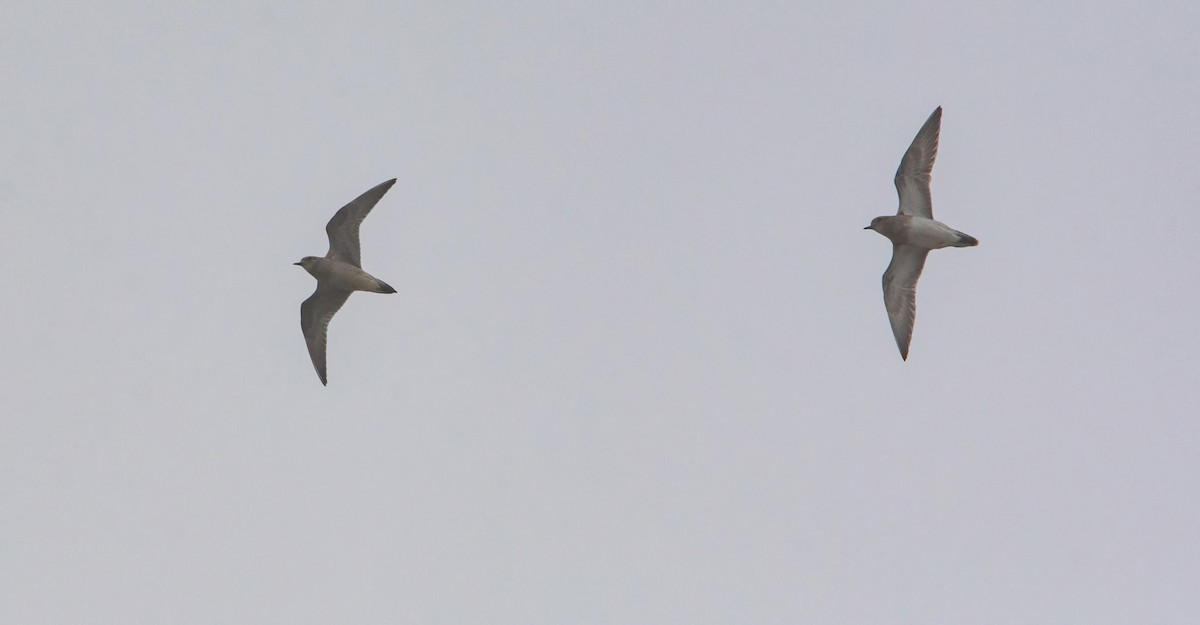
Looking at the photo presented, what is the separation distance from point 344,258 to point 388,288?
1.07 meters

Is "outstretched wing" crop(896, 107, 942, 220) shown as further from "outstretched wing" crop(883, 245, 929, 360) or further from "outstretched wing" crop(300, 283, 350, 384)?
"outstretched wing" crop(300, 283, 350, 384)

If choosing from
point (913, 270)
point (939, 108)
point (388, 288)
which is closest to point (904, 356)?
point (913, 270)

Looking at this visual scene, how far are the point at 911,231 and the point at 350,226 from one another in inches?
434

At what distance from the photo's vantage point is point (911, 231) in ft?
107

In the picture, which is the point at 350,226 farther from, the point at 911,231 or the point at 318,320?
the point at 911,231

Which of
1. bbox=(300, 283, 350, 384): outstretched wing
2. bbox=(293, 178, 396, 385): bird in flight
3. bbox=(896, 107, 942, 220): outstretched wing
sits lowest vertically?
bbox=(300, 283, 350, 384): outstretched wing

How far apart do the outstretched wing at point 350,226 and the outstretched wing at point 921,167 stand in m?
10.1

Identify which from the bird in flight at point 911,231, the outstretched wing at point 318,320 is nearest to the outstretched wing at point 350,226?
the outstretched wing at point 318,320

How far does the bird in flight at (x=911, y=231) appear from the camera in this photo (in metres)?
32.3

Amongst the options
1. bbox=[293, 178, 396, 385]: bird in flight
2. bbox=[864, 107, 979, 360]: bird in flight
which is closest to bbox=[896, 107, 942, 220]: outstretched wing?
bbox=[864, 107, 979, 360]: bird in flight

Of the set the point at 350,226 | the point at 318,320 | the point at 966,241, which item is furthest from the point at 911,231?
the point at 318,320

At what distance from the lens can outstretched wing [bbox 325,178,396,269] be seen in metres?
32.9

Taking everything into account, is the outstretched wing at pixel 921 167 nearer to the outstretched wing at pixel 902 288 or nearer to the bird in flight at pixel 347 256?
the outstretched wing at pixel 902 288

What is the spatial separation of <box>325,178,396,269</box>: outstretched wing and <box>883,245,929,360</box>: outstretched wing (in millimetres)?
10151
